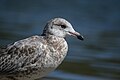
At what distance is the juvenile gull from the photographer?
9.52m

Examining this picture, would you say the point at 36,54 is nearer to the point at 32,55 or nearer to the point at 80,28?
the point at 32,55

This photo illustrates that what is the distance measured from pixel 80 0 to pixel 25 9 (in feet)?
9.47

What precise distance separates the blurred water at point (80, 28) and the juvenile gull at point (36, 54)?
412 cm

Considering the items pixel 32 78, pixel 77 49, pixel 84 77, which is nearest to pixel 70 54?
pixel 77 49

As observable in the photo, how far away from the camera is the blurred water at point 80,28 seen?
15.6m

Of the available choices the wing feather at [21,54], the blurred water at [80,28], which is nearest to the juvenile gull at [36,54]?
the wing feather at [21,54]

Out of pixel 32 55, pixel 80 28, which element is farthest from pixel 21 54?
pixel 80 28

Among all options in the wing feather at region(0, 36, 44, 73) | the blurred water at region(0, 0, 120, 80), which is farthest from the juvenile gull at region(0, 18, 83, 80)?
the blurred water at region(0, 0, 120, 80)

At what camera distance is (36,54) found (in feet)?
31.4

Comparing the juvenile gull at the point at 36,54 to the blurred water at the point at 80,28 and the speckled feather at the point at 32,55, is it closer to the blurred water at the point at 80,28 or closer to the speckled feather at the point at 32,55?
the speckled feather at the point at 32,55

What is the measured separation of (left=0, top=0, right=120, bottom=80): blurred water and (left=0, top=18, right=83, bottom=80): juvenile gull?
412cm

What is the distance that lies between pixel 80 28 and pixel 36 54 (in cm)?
1523

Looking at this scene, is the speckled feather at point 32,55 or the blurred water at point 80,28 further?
the blurred water at point 80,28

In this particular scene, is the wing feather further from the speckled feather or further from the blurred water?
the blurred water
